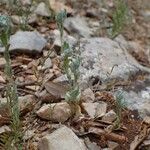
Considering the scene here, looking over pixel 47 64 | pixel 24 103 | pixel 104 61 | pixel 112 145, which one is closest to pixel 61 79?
pixel 47 64

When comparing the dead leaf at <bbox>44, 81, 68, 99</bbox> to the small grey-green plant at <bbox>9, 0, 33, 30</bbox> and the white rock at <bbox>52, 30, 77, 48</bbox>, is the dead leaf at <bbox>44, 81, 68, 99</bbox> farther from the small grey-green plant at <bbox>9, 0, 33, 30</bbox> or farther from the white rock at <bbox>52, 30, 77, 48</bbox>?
the small grey-green plant at <bbox>9, 0, 33, 30</bbox>

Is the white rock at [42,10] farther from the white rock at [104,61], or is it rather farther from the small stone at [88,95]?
the small stone at [88,95]

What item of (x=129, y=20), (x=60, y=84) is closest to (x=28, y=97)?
(x=60, y=84)

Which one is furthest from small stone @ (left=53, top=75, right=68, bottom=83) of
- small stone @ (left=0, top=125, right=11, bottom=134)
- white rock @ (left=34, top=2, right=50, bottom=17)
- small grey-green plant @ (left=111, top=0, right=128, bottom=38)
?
white rock @ (left=34, top=2, right=50, bottom=17)

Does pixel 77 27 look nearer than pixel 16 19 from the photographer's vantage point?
No

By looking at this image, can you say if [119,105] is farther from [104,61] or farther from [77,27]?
[77,27]

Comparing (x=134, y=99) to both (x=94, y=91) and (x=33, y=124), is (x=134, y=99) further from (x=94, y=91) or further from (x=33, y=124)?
(x=33, y=124)
